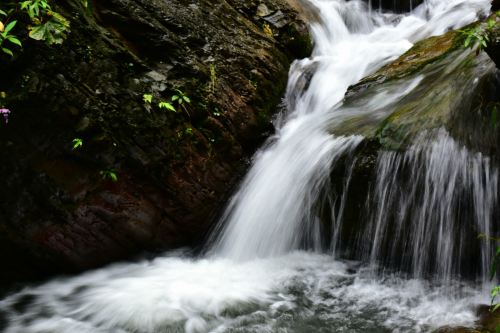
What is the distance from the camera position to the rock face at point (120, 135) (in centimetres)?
420

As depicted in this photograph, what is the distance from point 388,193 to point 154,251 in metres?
2.61

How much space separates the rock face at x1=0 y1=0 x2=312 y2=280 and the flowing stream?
0.37 meters

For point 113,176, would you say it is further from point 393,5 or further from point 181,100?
point 393,5

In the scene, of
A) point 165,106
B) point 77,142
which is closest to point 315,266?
point 165,106

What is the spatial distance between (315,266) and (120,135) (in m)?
2.47

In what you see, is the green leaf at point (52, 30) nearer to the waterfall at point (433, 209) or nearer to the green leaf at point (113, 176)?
the green leaf at point (113, 176)

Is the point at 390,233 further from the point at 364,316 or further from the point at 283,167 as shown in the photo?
the point at 283,167

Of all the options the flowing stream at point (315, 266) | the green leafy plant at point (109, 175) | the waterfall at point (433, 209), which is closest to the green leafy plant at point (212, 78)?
the flowing stream at point (315, 266)

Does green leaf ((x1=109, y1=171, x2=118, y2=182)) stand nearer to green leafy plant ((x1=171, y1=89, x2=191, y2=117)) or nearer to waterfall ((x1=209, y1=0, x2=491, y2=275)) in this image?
green leafy plant ((x1=171, y1=89, x2=191, y2=117))

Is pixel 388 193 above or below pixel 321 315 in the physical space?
above

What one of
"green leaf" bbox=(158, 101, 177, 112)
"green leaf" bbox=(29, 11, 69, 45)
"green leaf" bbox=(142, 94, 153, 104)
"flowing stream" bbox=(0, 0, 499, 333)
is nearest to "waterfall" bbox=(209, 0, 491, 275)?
"flowing stream" bbox=(0, 0, 499, 333)

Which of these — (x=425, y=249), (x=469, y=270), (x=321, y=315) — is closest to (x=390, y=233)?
(x=425, y=249)

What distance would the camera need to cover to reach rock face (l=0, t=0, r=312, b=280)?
420 centimetres

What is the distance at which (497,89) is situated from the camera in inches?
155
